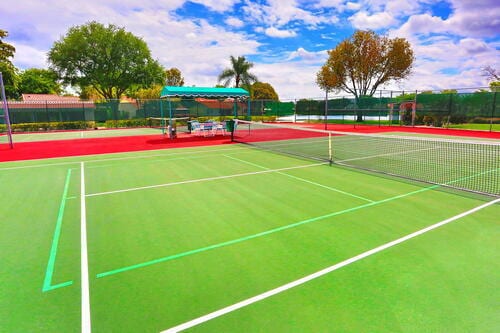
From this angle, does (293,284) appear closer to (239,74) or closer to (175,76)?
(239,74)

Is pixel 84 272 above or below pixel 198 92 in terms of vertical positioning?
below

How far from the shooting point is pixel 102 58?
43.6 m

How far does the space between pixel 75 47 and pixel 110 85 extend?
21.7 feet

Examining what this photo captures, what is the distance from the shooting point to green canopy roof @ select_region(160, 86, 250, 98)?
63.2ft

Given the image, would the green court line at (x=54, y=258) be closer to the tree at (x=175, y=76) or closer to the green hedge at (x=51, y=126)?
the green hedge at (x=51, y=126)

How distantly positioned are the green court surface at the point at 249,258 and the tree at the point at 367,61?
3478 centimetres

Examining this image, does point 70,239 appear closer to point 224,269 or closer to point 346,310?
point 224,269

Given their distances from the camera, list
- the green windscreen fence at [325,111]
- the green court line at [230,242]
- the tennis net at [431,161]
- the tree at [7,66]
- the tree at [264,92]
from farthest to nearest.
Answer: the tree at [264,92]
the tree at [7,66]
the green windscreen fence at [325,111]
the tennis net at [431,161]
the green court line at [230,242]

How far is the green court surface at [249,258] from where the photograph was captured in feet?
9.70

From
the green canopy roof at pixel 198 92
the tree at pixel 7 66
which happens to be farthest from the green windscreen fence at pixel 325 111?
the tree at pixel 7 66

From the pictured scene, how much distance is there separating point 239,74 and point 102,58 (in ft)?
68.4

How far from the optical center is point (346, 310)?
9.93ft

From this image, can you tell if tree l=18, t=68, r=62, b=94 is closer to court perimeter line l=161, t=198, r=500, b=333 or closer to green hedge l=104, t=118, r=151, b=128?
green hedge l=104, t=118, r=151, b=128

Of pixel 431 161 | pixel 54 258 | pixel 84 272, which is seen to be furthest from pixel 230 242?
pixel 431 161
